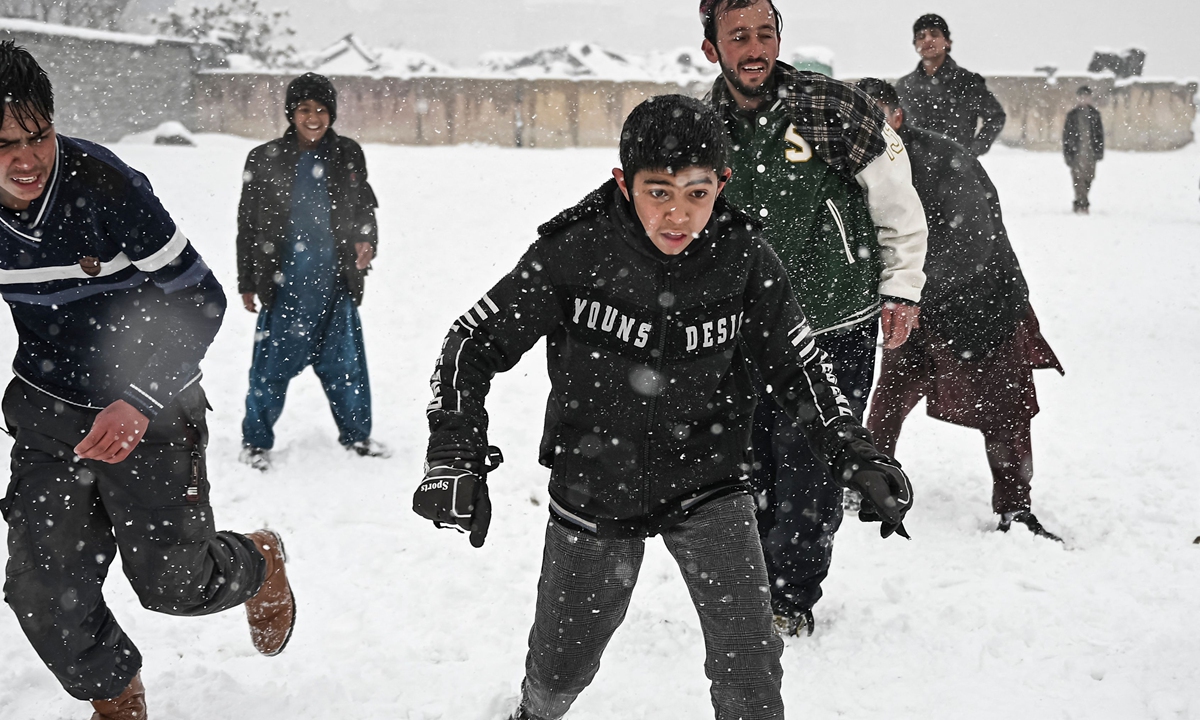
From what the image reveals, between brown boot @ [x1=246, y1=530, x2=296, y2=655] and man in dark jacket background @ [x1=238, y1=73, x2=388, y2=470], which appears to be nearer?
brown boot @ [x1=246, y1=530, x2=296, y2=655]

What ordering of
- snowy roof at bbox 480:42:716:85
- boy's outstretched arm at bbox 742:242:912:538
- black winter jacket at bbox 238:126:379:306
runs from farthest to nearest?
snowy roof at bbox 480:42:716:85
black winter jacket at bbox 238:126:379:306
boy's outstretched arm at bbox 742:242:912:538

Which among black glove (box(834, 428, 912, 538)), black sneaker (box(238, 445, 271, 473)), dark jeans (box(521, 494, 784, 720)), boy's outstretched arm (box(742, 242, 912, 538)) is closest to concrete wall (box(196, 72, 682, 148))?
black sneaker (box(238, 445, 271, 473))

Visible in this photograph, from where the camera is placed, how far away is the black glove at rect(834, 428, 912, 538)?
2.22 m

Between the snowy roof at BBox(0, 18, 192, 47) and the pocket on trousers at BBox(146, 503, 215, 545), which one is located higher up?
the snowy roof at BBox(0, 18, 192, 47)

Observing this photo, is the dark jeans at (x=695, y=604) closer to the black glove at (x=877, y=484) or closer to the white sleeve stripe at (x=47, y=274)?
the black glove at (x=877, y=484)

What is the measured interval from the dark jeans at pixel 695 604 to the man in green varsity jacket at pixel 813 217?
1108 mm

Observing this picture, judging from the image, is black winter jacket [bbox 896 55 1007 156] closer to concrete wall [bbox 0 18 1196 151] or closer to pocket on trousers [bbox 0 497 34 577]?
pocket on trousers [bbox 0 497 34 577]

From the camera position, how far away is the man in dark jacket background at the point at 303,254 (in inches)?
217

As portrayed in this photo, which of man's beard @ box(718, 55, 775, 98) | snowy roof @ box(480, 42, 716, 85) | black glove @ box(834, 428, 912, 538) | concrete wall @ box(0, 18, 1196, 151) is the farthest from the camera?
snowy roof @ box(480, 42, 716, 85)

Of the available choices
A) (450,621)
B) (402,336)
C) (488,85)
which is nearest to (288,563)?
(450,621)

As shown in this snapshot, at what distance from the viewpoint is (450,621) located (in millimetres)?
3861

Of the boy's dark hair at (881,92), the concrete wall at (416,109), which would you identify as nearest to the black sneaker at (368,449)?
the boy's dark hair at (881,92)

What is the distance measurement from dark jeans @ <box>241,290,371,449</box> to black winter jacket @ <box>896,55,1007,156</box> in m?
4.47

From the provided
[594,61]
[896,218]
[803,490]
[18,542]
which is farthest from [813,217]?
[594,61]
